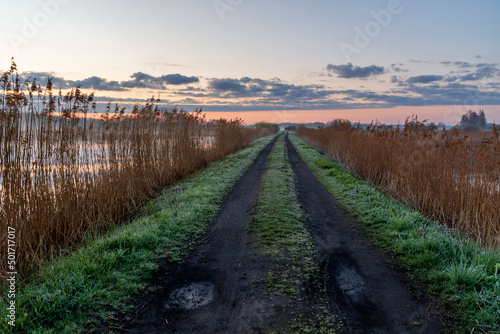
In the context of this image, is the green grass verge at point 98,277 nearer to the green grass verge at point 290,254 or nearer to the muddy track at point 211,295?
the muddy track at point 211,295

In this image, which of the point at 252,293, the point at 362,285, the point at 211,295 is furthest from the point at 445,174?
the point at 211,295

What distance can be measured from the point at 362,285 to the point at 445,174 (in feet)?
16.6

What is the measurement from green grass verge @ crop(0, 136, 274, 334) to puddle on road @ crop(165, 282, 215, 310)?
1.69 feet

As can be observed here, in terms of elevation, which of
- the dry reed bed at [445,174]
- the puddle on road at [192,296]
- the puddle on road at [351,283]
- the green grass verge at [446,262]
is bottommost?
the puddle on road at [192,296]

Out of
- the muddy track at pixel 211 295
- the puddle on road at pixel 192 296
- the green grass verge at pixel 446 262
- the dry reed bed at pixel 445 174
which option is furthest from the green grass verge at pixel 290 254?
the dry reed bed at pixel 445 174

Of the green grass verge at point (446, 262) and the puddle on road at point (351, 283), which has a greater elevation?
the green grass verge at point (446, 262)

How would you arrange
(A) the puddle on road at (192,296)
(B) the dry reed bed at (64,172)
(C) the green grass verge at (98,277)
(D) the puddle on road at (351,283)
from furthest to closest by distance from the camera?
(B) the dry reed bed at (64,172) < (D) the puddle on road at (351,283) < (A) the puddle on road at (192,296) < (C) the green grass verge at (98,277)

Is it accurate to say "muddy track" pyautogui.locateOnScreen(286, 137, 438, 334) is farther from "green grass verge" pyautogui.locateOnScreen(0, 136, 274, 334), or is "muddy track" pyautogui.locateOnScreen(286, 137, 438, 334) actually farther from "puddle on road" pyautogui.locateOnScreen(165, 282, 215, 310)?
"green grass verge" pyautogui.locateOnScreen(0, 136, 274, 334)

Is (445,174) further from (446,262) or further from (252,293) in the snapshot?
(252,293)

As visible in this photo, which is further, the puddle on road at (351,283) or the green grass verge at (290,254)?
the puddle on road at (351,283)

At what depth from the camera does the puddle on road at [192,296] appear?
3.85 meters

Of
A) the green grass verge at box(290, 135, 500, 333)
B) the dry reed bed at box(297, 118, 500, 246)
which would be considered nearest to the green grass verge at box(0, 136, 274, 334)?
the green grass verge at box(290, 135, 500, 333)

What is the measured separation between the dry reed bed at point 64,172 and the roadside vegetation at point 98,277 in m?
0.74

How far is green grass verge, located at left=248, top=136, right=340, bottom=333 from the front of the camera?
3490 mm
